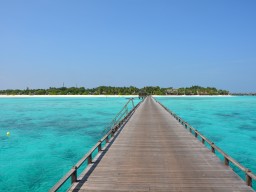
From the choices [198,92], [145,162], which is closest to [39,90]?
[198,92]

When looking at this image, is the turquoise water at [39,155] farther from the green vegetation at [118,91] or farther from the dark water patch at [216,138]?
the green vegetation at [118,91]

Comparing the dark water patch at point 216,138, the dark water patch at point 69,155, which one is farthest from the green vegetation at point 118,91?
the dark water patch at point 69,155

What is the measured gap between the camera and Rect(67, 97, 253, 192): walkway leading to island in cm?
696

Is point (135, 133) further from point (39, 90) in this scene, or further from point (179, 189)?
point (39, 90)

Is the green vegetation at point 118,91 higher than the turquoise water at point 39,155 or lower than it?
higher

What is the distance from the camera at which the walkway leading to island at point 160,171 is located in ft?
22.8

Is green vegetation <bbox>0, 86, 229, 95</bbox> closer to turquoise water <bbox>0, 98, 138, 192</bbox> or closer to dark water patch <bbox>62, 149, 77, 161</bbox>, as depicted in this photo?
turquoise water <bbox>0, 98, 138, 192</bbox>

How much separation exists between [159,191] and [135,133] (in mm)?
9085

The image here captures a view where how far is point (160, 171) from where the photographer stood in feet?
26.8

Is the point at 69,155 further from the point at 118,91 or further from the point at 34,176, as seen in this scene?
the point at 118,91

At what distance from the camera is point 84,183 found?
7.19 metres

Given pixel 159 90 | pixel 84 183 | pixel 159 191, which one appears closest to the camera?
pixel 159 191

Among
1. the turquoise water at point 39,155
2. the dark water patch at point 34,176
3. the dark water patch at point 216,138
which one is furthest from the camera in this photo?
the dark water patch at point 216,138

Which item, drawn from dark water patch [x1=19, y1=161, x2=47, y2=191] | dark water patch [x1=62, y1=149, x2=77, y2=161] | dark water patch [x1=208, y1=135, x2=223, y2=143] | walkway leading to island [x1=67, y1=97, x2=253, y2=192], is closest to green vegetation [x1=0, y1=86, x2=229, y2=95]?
dark water patch [x1=208, y1=135, x2=223, y2=143]
